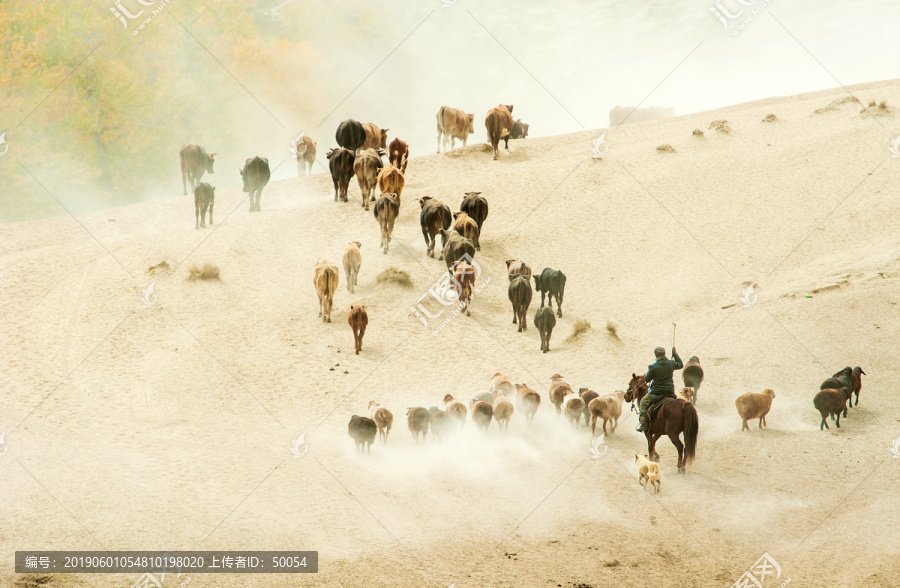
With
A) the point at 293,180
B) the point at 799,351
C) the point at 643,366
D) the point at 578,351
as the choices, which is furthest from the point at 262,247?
the point at 799,351

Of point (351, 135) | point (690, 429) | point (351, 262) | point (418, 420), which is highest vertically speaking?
point (351, 135)

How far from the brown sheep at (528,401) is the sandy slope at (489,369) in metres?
0.38

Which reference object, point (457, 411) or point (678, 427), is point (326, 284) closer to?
point (457, 411)

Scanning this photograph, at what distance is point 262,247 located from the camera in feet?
73.0

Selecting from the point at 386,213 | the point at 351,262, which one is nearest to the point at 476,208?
the point at 386,213

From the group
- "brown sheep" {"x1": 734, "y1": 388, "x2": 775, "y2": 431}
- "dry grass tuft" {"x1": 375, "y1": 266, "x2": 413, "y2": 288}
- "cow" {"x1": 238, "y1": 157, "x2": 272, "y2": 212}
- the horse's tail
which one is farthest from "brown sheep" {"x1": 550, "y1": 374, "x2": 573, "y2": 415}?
"cow" {"x1": 238, "y1": 157, "x2": 272, "y2": 212}

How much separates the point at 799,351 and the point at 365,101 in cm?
5590

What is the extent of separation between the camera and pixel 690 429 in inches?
452

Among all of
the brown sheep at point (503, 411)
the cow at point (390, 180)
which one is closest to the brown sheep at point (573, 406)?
the brown sheep at point (503, 411)

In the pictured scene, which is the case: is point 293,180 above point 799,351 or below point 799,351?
above

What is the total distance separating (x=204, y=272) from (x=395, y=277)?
16.6 feet

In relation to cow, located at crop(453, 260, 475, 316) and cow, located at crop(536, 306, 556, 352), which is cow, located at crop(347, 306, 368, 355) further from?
cow, located at crop(536, 306, 556, 352)

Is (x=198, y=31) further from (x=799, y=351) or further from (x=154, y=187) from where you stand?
(x=799, y=351)

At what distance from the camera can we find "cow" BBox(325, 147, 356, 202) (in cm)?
2478
